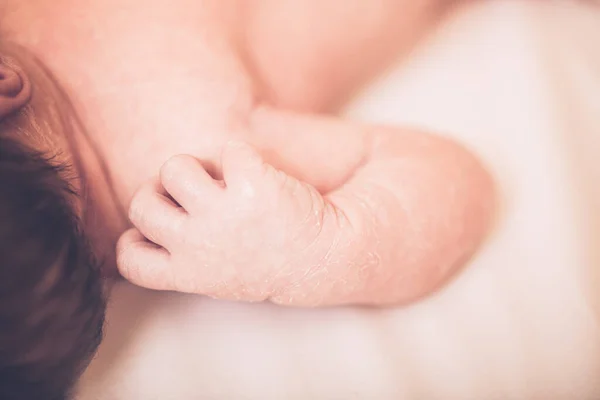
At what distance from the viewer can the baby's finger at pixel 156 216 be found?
1.58 feet

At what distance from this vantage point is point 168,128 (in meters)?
0.53

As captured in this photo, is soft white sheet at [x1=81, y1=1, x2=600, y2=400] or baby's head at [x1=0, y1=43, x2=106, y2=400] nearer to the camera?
baby's head at [x1=0, y1=43, x2=106, y2=400]

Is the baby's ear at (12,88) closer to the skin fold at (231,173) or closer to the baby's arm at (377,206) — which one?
the skin fold at (231,173)

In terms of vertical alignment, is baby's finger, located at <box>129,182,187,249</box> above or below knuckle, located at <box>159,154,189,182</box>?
below

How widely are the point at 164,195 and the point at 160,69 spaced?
13 cm

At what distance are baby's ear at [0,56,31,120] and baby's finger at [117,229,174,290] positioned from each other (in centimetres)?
15

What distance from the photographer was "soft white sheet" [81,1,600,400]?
531 mm

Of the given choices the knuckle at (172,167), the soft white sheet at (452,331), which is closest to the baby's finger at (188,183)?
the knuckle at (172,167)

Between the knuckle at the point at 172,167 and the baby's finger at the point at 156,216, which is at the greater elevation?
the knuckle at the point at 172,167

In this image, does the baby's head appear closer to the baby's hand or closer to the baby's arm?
the baby's hand

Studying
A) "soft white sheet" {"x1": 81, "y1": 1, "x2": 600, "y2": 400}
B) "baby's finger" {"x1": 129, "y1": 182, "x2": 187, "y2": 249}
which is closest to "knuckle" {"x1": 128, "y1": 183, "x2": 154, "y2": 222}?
"baby's finger" {"x1": 129, "y1": 182, "x2": 187, "y2": 249}

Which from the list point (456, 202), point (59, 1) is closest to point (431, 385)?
point (456, 202)

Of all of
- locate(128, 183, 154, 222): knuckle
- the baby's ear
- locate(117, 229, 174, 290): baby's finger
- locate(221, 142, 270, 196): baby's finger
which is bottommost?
locate(117, 229, 174, 290): baby's finger

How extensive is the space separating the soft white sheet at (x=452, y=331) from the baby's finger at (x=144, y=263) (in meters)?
0.07
